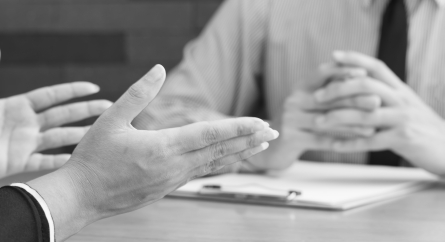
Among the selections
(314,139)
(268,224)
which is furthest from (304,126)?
(268,224)

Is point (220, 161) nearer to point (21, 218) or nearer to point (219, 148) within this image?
point (219, 148)

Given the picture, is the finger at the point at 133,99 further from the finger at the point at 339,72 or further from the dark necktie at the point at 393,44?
the dark necktie at the point at 393,44

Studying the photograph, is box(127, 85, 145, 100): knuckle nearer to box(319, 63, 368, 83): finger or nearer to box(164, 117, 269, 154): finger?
box(164, 117, 269, 154): finger

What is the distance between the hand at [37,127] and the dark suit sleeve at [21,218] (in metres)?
0.35

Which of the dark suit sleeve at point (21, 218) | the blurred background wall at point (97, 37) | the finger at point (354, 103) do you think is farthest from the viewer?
the blurred background wall at point (97, 37)

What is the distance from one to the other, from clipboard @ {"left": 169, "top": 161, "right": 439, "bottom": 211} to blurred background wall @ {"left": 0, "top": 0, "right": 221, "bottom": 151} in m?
1.03

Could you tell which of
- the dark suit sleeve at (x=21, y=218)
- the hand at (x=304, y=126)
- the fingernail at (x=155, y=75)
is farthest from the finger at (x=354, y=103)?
the dark suit sleeve at (x=21, y=218)

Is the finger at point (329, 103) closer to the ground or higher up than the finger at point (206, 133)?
higher up

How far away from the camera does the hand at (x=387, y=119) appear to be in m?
1.12

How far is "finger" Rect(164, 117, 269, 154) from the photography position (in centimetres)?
65

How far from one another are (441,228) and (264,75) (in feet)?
3.01

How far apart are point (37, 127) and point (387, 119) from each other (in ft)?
2.17

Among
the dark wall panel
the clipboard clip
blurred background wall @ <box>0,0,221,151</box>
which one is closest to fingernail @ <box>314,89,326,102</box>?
the clipboard clip

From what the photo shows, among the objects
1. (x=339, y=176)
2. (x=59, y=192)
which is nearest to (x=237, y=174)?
(x=339, y=176)
